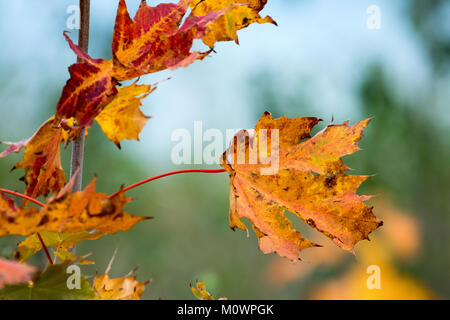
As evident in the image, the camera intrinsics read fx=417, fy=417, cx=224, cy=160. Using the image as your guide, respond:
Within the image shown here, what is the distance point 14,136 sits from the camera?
132 inches

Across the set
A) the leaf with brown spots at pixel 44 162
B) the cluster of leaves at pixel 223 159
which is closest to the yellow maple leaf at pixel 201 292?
the cluster of leaves at pixel 223 159

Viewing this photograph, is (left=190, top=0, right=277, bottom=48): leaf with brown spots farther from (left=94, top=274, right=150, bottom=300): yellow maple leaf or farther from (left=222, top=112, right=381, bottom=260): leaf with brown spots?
(left=94, top=274, right=150, bottom=300): yellow maple leaf

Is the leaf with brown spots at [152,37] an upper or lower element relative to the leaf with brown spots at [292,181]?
upper

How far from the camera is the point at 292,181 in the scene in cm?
33

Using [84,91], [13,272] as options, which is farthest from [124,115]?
[13,272]

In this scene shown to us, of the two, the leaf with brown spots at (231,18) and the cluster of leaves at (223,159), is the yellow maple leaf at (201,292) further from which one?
the leaf with brown spots at (231,18)

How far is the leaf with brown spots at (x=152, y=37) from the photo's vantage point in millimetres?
283

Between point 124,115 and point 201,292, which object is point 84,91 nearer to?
point 124,115

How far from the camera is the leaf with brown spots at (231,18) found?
31 cm

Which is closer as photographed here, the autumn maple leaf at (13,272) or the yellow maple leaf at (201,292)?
the autumn maple leaf at (13,272)

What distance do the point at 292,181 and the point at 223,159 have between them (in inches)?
2.3

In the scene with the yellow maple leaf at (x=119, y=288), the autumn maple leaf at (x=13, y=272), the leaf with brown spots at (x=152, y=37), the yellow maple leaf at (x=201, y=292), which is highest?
the leaf with brown spots at (x=152, y=37)

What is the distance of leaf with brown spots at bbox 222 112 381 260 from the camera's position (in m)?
0.32
